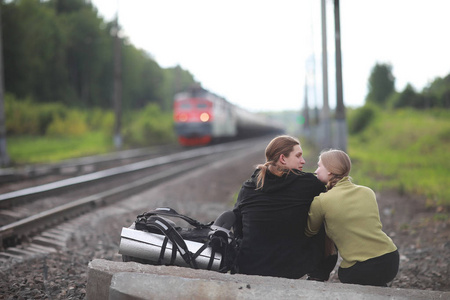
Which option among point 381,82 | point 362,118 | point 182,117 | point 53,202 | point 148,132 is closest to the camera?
point 53,202

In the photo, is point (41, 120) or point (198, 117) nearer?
point (198, 117)

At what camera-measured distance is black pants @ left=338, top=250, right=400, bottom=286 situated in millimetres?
2893

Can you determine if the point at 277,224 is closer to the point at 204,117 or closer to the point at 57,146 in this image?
the point at 204,117

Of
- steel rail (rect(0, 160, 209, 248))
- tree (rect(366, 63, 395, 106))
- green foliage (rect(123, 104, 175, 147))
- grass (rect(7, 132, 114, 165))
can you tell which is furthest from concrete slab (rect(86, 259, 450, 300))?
tree (rect(366, 63, 395, 106))

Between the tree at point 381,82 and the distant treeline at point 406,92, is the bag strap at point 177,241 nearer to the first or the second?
the distant treeline at point 406,92

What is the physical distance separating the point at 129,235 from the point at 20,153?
18915mm

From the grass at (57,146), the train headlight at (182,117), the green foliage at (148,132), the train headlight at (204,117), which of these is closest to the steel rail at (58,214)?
the grass at (57,146)

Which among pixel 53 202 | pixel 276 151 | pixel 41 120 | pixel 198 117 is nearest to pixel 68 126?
pixel 41 120

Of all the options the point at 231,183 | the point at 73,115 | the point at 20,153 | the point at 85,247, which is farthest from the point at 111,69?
the point at 85,247

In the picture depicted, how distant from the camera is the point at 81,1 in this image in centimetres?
5469

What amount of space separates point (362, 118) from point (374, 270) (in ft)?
89.3

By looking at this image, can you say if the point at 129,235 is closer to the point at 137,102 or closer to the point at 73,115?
the point at 73,115

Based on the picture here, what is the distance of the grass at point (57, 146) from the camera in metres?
20.0

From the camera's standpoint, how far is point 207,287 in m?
2.56
